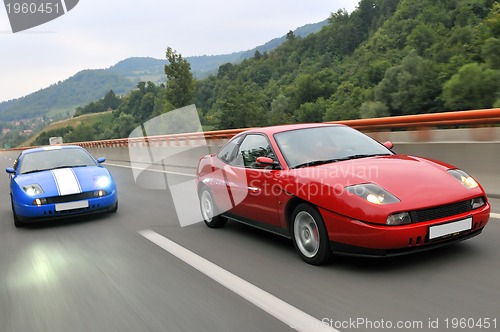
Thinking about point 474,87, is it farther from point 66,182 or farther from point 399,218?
point 399,218

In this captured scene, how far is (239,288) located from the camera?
4316mm

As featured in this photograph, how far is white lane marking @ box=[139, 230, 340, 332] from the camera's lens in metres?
3.44

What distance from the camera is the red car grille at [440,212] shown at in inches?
168

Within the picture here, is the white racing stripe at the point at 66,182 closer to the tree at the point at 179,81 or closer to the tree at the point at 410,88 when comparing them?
the tree at the point at 410,88

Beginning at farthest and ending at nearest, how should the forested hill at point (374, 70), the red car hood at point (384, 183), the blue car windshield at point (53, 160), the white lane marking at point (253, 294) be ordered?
the forested hill at point (374, 70)
the blue car windshield at point (53, 160)
the red car hood at point (384, 183)
the white lane marking at point (253, 294)

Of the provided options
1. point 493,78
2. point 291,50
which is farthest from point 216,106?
point 493,78

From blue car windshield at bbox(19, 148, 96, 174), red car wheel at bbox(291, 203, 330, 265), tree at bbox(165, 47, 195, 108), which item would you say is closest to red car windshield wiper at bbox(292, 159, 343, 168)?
red car wheel at bbox(291, 203, 330, 265)

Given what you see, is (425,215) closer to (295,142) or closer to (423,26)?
(295,142)

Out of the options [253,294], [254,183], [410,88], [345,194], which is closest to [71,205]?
[254,183]

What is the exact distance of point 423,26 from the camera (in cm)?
10156

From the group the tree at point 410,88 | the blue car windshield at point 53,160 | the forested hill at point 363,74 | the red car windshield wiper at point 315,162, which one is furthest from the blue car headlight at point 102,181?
the tree at point 410,88

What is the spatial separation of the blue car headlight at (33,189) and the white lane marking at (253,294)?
285 centimetres

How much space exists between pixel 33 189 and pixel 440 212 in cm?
615

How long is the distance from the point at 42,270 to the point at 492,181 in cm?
625
